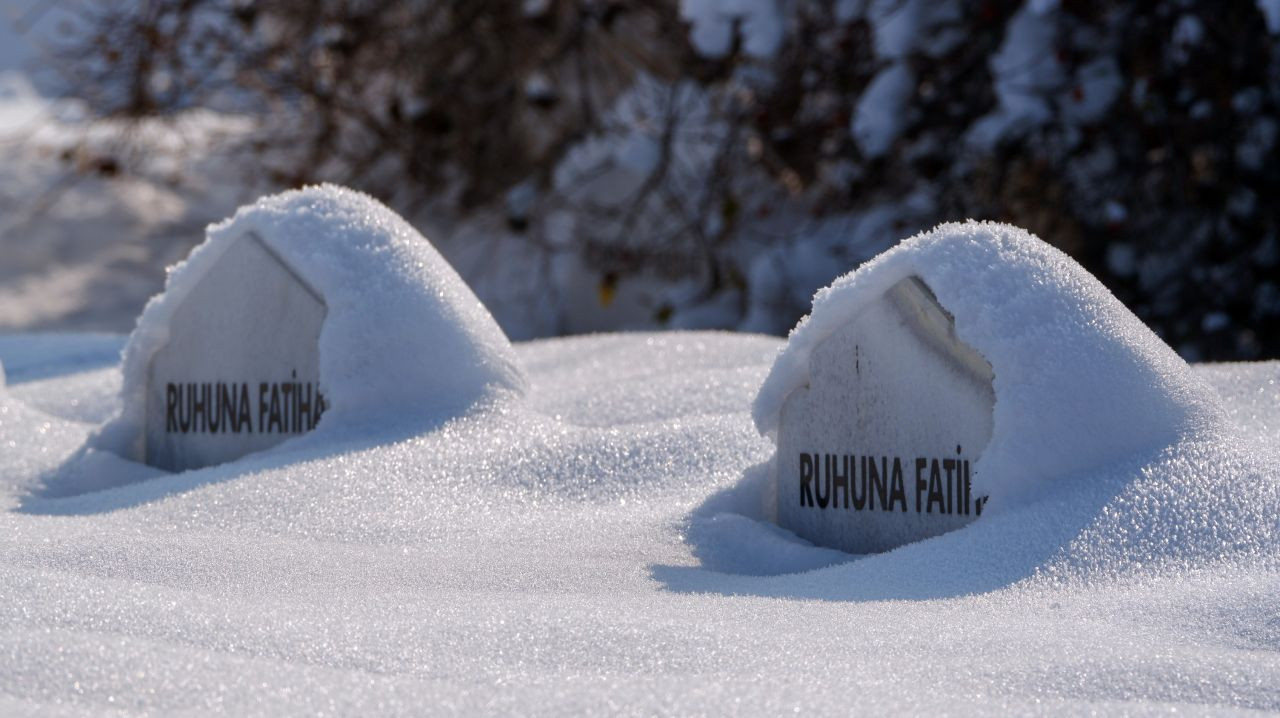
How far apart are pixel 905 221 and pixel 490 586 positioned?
11.4 ft

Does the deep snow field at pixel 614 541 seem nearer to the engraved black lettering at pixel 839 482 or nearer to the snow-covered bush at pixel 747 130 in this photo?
the engraved black lettering at pixel 839 482

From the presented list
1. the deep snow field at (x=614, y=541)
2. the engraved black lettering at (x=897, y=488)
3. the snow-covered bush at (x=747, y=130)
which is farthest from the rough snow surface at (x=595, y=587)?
the snow-covered bush at (x=747, y=130)

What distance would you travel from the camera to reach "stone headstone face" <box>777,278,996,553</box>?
6.38 feet

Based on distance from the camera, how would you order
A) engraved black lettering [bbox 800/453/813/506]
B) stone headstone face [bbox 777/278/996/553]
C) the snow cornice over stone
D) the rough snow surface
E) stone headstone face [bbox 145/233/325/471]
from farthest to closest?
1. stone headstone face [bbox 145/233/325/471]
2. engraved black lettering [bbox 800/453/813/506]
3. stone headstone face [bbox 777/278/996/553]
4. the snow cornice over stone
5. the rough snow surface

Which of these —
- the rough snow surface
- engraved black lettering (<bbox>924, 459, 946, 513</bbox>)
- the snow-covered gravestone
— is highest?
the snow-covered gravestone

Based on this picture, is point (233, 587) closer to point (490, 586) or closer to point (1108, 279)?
point (490, 586)

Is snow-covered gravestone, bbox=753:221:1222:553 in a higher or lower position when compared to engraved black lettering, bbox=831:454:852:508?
higher

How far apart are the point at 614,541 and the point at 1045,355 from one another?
1.97ft

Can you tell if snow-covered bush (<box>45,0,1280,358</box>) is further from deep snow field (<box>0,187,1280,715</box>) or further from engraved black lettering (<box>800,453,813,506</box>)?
engraved black lettering (<box>800,453,813,506</box>)

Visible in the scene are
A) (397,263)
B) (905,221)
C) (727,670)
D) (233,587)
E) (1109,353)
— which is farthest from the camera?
(905,221)

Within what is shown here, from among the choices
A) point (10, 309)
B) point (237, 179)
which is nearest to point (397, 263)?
point (10, 309)

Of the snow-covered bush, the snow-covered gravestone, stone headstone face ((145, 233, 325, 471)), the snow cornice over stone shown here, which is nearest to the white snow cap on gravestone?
stone headstone face ((145, 233, 325, 471))

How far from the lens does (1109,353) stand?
185cm

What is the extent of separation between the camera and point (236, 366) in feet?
8.55
